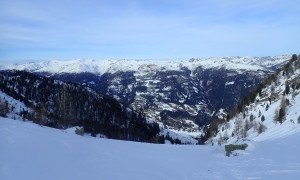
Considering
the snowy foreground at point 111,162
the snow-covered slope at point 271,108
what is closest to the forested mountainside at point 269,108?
the snow-covered slope at point 271,108

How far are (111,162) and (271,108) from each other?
267 ft

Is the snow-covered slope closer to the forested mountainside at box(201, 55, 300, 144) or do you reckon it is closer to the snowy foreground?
the forested mountainside at box(201, 55, 300, 144)

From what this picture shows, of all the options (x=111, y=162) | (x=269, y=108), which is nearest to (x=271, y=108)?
(x=269, y=108)

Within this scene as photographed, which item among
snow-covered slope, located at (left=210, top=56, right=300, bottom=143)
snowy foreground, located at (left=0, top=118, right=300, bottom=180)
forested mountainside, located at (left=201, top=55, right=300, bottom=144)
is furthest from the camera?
forested mountainside, located at (left=201, top=55, right=300, bottom=144)

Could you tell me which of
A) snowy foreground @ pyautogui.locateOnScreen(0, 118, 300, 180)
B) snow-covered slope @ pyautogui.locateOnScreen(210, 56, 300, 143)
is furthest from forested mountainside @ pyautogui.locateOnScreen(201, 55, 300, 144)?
snowy foreground @ pyautogui.locateOnScreen(0, 118, 300, 180)

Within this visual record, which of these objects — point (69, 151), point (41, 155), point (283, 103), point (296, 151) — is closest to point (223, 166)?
point (296, 151)

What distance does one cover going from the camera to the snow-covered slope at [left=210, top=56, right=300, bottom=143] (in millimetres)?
79500

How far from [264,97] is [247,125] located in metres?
23.6

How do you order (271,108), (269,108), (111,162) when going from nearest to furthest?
(111,162), (271,108), (269,108)

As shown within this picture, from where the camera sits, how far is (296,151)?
33625mm

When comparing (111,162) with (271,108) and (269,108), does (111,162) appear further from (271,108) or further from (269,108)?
(269,108)

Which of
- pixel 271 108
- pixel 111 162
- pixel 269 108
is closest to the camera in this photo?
pixel 111 162

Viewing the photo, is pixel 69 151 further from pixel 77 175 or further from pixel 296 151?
pixel 296 151

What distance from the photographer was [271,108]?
100250mm
